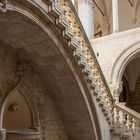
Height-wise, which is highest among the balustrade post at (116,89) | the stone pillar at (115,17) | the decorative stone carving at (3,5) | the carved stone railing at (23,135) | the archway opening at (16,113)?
the stone pillar at (115,17)

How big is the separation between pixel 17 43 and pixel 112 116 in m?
3.41

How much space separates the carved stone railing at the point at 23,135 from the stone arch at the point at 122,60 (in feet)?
17.1

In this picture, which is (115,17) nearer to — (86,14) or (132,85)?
(86,14)

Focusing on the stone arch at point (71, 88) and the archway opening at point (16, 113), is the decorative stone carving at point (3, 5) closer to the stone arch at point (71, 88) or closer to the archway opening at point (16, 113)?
the stone arch at point (71, 88)

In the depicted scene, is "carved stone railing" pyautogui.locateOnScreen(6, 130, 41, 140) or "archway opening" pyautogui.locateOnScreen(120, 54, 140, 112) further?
"archway opening" pyautogui.locateOnScreen(120, 54, 140, 112)

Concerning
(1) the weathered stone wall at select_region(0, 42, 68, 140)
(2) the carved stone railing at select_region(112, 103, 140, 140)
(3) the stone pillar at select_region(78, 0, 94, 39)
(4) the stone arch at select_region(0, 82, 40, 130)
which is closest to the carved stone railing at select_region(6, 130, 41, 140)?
(1) the weathered stone wall at select_region(0, 42, 68, 140)

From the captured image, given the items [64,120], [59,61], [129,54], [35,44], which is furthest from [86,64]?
[129,54]

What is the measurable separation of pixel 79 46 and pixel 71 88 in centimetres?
105

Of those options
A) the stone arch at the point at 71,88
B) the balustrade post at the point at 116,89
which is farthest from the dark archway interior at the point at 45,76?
the balustrade post at the point at 116,89

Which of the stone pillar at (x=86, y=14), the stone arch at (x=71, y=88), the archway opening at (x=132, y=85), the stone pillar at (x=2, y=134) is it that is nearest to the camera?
the stone arch at (x=71, y=88)

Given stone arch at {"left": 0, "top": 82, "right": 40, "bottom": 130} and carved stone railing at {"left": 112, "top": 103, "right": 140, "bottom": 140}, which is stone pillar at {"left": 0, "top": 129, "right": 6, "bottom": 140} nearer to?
stone arch at {"left": 0, "top": 82, "right": 40, "bottom": 130}

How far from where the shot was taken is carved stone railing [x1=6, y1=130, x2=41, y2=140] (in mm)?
6895

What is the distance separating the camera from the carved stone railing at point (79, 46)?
6156 mm

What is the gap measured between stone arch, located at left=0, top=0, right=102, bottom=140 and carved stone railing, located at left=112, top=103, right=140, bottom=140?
75 cm
